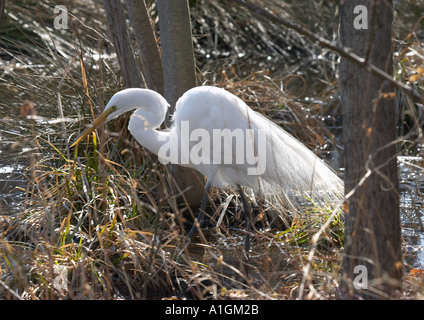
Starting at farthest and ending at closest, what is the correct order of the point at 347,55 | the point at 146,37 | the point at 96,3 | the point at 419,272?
the point at 96,3
the point at 146,37
the point at 419,272
the point at 347,55

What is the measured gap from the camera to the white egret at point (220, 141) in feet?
11.8

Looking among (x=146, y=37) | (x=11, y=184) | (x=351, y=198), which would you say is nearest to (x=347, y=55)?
(x=351, y=198)

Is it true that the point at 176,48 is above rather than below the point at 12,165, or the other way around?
above

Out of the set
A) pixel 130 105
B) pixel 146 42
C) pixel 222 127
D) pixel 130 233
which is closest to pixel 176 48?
pixel 146 42

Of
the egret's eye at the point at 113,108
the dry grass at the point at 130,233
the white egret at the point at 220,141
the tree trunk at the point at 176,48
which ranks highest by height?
the tree trunk at the point at 176,48

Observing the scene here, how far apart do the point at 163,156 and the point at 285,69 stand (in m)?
6.15

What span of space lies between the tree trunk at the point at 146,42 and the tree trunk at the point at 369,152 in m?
2.08

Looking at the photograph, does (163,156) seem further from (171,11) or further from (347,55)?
(347,55)

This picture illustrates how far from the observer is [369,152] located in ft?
7.08

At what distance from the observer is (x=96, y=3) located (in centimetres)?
900

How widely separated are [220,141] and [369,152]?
1635 mm

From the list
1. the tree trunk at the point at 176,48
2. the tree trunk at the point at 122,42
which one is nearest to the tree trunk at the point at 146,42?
the tree trunk at the point at 122,42

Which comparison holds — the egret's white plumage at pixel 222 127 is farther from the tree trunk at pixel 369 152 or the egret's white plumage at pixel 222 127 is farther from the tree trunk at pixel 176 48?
the tree trunk at pixel 369 152

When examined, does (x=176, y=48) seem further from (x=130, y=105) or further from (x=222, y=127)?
(x=222, y=127)
